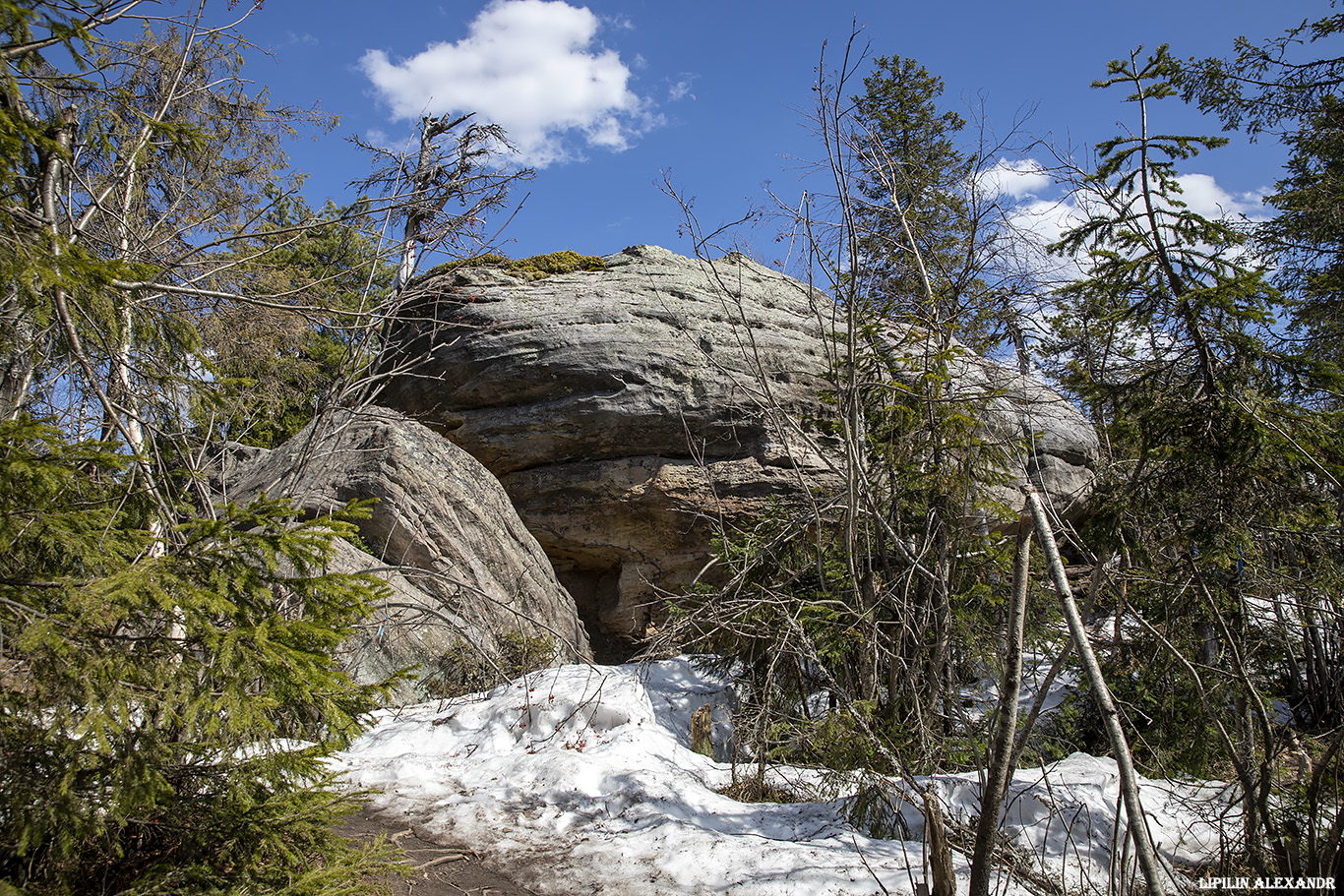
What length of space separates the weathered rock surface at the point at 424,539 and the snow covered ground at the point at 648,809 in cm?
101

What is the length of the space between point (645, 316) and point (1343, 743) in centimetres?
902

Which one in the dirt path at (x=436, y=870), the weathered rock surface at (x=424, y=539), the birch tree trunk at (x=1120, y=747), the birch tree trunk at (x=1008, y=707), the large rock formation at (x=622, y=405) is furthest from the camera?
the large rock formation at (x=622, y=405)

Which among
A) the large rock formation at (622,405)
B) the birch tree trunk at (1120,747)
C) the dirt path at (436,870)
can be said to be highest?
the large rock formation at (622,405)

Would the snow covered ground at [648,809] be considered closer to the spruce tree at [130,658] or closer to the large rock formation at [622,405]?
the spruce tree at [130,658]

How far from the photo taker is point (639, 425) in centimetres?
1041

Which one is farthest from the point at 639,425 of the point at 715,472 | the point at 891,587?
the point at 891,587

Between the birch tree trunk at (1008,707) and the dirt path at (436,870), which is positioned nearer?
the birch tree trunk at (1008,707)

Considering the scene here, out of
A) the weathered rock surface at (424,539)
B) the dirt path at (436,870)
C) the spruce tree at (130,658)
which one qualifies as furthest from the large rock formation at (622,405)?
the spruce tree at (130,658)

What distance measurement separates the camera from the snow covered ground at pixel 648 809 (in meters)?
3.85

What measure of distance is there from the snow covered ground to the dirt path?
13 centimetres

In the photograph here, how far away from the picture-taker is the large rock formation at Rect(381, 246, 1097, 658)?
1041 cm

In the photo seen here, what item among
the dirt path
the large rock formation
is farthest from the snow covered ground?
the large rock formation

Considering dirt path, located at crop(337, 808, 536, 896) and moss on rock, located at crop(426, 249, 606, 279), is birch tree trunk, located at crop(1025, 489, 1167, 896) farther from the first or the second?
moss on rock, located at crop(426, 249, 606, 279)

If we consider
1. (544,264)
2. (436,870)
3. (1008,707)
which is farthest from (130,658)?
(544,264)
